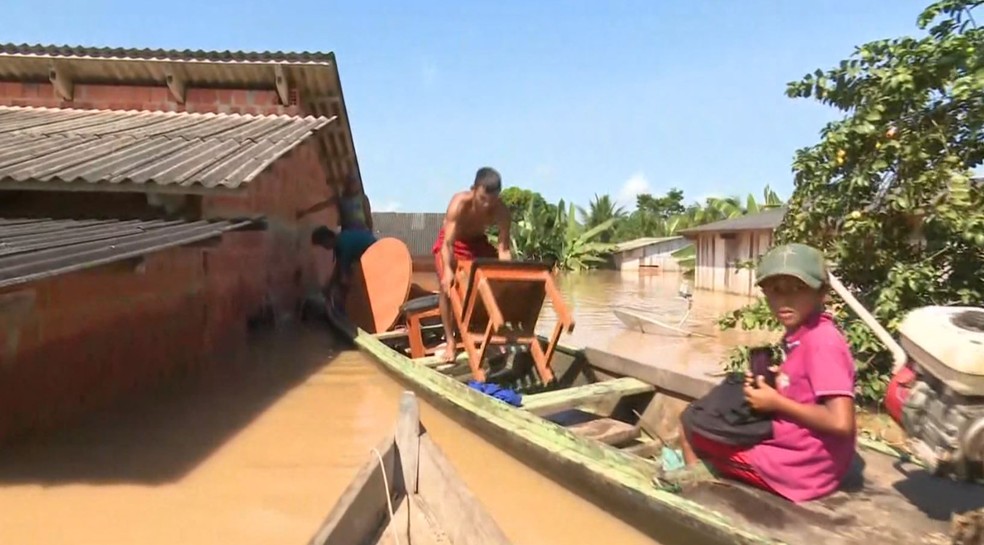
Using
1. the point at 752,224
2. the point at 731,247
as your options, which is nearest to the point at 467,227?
the point at 752,224

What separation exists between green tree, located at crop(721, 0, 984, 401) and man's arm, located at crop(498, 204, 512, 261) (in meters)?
2.78

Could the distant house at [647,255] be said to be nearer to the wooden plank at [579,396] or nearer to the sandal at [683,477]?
the wooden plank at [579,396]

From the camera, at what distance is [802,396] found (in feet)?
9.75

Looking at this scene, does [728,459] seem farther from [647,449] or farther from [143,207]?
[143,207]

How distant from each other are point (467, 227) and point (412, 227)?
28.0 m

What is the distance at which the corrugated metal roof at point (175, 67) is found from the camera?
1052cm

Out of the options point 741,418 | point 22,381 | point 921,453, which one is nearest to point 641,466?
point 741,418

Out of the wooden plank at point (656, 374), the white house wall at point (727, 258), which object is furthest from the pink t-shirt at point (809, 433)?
the white house wall at point (727, 258)

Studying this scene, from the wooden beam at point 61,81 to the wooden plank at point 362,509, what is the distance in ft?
34.1

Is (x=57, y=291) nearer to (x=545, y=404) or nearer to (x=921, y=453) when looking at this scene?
(x=545, y=404)

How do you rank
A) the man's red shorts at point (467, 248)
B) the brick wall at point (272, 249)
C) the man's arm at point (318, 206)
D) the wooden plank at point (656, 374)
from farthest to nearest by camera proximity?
1. the man's arm at point (318, 206)
2. the brick wall at point (272, 249)
3. the man's red shorts at point (467, 248)
4. the wooden plank at point (656, 374)

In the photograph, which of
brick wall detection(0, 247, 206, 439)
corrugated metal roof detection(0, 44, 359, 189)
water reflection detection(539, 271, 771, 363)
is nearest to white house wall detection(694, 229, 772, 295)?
water reflection detection(539, 271, 771, 363)

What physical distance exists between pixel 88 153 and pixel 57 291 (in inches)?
105

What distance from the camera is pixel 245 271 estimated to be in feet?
28.9
